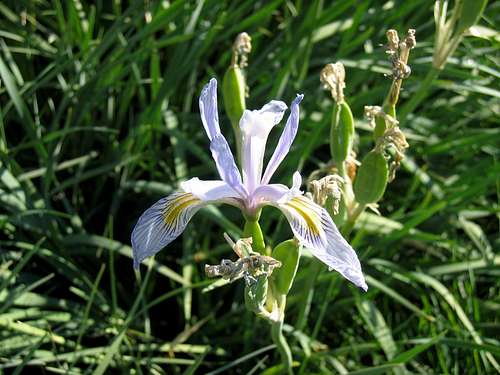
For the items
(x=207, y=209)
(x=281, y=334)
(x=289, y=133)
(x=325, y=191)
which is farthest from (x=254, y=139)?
(x=207, y=209)

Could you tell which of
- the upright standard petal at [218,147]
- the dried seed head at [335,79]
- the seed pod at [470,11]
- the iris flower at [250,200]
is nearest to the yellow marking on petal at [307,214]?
the iris flower at [250,200]

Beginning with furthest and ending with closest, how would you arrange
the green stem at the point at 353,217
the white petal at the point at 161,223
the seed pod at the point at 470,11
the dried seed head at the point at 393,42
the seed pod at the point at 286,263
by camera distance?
the seed pod at the point at 470,11, the green stem at the point at 353,217, the dried seed head at the point at 393,42, the seed pod at the point at 286,263, the white petal at the point at 161,223

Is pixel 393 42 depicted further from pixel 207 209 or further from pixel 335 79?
pixel 207 209

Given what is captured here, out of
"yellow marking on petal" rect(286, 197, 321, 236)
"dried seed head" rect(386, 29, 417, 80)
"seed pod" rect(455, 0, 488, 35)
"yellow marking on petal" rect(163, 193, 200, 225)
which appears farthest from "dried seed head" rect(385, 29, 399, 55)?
"yellow marking on petal" rect(163, 193, 200, 225)

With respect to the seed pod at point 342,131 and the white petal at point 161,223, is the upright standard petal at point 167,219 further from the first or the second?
the seed pod at point 342,131

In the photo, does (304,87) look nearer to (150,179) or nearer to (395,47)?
(150,179)

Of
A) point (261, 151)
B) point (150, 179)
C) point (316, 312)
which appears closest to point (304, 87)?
point (150, 179)

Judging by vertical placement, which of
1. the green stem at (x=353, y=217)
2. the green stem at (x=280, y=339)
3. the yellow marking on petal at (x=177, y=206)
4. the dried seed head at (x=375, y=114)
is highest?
the dried seed head at (x=375, y=114)
